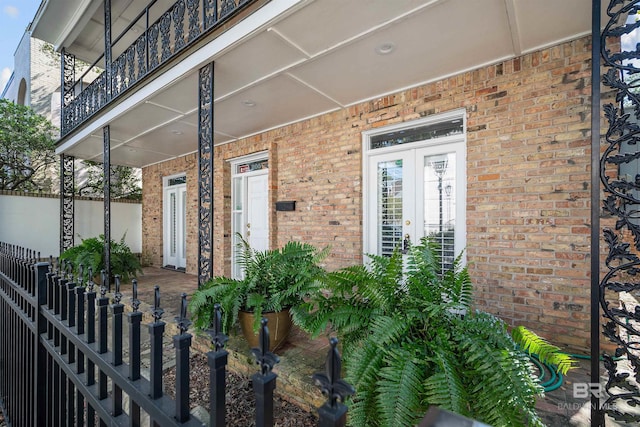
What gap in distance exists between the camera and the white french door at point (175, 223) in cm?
691

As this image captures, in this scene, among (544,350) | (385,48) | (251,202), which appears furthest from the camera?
(251,202)

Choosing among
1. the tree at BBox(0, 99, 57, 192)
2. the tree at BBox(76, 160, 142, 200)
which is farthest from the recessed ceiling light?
the tree at BBox(0, 99, 57, 192)

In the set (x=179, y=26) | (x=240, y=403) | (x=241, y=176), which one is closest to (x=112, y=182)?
(x=241, y=176)

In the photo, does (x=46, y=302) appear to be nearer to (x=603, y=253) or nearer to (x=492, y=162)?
(x=492, y=162)

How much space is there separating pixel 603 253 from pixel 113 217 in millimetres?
9518

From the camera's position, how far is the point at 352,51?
2637 mm

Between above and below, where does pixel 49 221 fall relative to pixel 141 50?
below

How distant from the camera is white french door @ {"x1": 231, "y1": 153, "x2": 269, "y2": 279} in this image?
17.0 ft

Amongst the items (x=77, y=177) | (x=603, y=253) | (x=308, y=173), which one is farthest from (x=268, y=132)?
(x=77, y=177)

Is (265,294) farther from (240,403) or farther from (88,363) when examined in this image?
(88,363)

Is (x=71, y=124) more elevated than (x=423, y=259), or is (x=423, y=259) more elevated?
(x=71, y=124)

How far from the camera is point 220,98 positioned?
361cm

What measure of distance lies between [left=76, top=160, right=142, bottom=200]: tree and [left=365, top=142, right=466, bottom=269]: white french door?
8.48 m

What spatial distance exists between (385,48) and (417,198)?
164 cm
